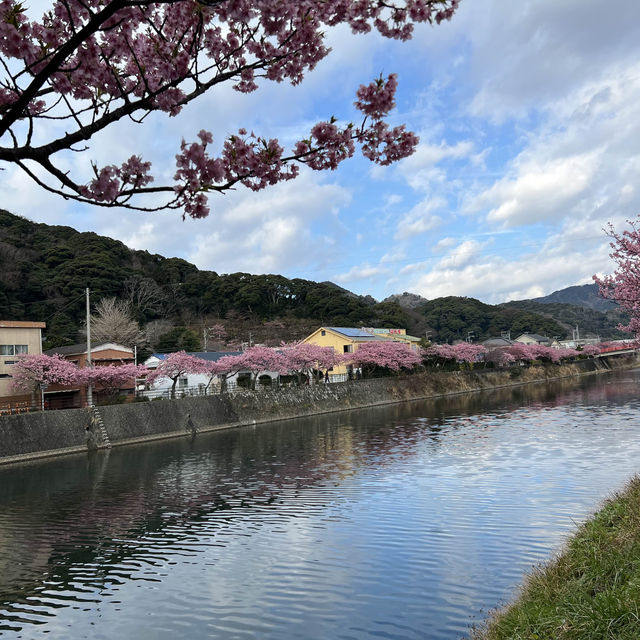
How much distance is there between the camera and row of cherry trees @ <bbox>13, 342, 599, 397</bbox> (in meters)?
36.5

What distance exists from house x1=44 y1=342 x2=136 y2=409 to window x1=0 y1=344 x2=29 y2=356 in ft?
10.1

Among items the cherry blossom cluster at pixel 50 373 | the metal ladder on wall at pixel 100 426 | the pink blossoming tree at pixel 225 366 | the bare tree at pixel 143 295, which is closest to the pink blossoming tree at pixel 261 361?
the pink blossoming tree at pixel 225 366

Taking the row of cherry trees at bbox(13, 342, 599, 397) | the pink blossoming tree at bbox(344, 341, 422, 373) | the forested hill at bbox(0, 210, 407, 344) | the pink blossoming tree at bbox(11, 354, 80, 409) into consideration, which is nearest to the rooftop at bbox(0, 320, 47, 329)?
the pink blossoming tree at bbox(11, 354, 80, 409)

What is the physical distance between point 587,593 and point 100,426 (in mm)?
30806

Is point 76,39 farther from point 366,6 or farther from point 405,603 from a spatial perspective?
point 405,603

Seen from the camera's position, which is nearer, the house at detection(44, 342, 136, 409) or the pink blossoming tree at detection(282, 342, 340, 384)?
Result: the house at detection(44, 342, 136, 409)

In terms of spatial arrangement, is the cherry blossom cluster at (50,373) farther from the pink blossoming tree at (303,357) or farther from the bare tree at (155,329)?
the bare tree at (155,329)

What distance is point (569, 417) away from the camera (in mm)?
35125

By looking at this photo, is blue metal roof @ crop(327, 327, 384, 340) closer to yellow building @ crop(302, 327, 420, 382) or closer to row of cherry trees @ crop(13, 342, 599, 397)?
yellow building @ crop(302, 327, 420, 382)

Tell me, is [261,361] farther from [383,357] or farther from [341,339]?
[341,339]

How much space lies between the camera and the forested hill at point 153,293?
63.8 meters

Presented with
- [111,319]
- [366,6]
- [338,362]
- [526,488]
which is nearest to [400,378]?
[338,362]

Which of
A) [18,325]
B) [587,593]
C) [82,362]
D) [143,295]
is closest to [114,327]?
[143,295]

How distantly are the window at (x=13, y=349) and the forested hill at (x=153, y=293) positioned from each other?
489 inches
